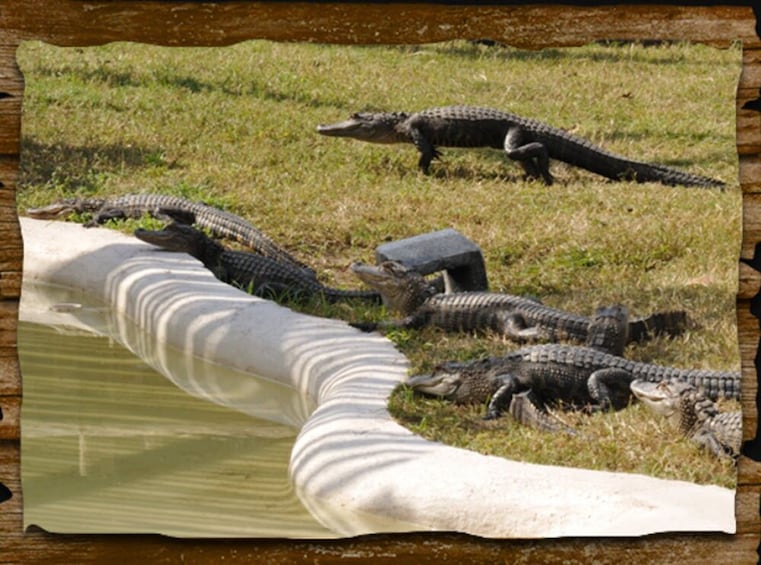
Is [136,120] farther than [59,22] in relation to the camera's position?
Yes

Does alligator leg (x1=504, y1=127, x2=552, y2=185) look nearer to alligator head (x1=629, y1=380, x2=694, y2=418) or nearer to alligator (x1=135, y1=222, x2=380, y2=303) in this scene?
alligator (x1=135, y1=222, x2=380, y2=303)

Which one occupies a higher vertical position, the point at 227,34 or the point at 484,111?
→ the point at 227,34

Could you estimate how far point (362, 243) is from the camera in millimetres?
9102

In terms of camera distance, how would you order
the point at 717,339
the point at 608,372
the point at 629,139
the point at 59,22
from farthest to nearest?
the point at 629,139 < the point at 717,339 < the point at 608,372 < the point at 59,22

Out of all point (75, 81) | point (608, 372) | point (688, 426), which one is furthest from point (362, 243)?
point (75, 81)

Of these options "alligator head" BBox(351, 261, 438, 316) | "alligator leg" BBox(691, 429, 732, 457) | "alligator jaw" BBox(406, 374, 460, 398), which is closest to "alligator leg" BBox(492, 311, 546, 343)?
"alligator head" BBox(351, 261, 438, 316)

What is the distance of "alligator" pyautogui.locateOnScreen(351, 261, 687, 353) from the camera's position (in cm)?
716

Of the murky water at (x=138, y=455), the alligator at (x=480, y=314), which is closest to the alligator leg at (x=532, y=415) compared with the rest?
the alligator at (x=480, y=314)

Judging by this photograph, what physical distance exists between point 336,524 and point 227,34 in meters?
2.02

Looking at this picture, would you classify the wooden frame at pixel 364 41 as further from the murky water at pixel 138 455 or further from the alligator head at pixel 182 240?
the alligator head at pixel 182 240

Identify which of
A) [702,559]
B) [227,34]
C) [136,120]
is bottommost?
[136,120]

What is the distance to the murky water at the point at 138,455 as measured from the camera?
5445 millimetres

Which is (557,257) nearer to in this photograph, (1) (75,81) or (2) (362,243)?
(2) (362,243)

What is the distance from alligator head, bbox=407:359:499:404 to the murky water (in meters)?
0.64
